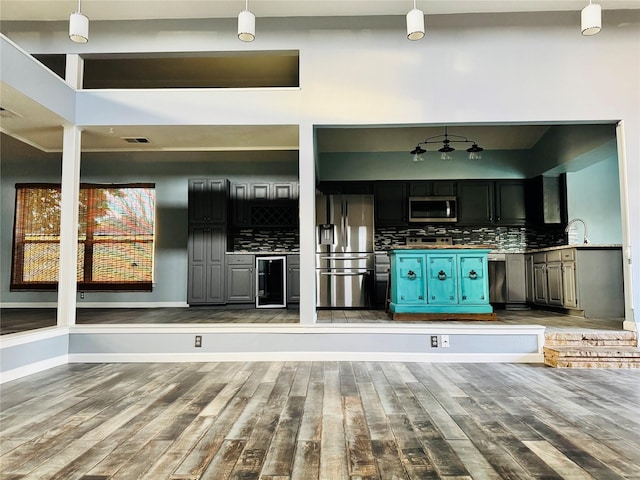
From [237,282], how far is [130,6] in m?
4.15

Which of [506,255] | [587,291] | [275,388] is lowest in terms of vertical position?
[275,388]

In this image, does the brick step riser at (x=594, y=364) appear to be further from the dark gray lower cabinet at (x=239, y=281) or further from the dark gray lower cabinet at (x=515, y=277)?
the dark gray lower cabinet at (x=239, y=281)

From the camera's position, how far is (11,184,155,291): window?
23.8 ft

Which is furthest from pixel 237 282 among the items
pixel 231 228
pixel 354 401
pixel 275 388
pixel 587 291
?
pixel 587 291

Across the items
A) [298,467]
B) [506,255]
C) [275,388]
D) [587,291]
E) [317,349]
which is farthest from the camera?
[506,255]

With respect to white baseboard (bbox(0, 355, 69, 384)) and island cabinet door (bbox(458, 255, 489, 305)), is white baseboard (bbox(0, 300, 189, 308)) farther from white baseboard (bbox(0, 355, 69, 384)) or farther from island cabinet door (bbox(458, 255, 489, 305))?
island cabinet door (bbox(458, 255, 489, 305))

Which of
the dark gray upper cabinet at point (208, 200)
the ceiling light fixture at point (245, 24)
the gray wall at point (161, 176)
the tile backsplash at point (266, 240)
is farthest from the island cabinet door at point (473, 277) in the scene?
the dark gray upper cabinet at point (208, 200)

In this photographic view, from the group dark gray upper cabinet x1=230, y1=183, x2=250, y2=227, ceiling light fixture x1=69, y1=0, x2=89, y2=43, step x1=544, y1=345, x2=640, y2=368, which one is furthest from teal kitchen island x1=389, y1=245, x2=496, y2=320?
ceiling light fixture x1=69, y1=0, x2=89, y2=43

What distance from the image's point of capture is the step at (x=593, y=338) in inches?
159

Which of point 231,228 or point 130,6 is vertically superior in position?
point 130,6

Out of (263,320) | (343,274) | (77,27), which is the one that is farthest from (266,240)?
(77,27)

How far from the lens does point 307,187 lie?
4309 mm

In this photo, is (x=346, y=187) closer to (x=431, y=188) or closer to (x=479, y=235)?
(x=431, y=188)

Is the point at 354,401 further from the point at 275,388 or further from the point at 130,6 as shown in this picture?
the point at 130,6
